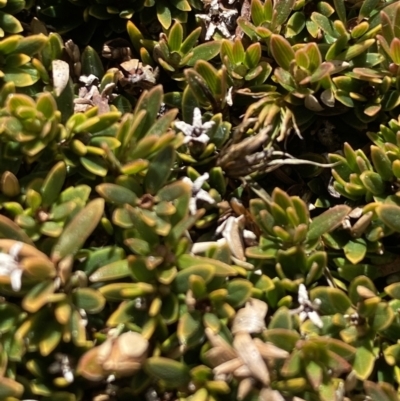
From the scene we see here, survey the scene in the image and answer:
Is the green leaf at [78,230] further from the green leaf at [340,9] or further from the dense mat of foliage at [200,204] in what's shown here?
the green leaf at [340,9]

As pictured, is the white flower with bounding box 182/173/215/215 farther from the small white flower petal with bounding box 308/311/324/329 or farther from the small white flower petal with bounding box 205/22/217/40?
the small white flower petal with bounding box 205/22/217/40

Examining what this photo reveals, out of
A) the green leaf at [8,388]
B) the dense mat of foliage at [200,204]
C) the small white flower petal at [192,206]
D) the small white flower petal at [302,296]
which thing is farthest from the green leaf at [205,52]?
the green leaf at [8,388]

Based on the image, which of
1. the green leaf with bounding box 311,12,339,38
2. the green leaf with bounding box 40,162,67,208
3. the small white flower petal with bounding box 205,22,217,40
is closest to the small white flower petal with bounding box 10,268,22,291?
the green leaf with bounding box 40,162,67,208

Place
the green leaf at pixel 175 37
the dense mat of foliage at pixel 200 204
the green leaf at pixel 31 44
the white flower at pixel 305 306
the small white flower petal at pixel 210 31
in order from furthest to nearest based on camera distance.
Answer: the small white flower petal at pixel 210 31 < the green leaf at pixel 175 37 < the green leaf at pixel 31 44 < the white flower at pixel 305 306 < the dense mat of foliage at pixel 200 204

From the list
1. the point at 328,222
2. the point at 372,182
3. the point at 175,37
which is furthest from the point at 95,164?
the point at 372,182

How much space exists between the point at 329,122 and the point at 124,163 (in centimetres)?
61

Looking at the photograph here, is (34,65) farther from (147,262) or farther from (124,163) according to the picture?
(147,262)

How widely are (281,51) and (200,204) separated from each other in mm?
460

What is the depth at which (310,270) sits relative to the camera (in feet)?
4.79

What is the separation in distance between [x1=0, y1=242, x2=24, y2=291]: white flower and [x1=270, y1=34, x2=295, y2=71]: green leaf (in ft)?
2.68

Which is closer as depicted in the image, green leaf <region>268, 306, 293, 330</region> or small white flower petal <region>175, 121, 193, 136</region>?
green leaf <region>268, 306, 293, 330</region>

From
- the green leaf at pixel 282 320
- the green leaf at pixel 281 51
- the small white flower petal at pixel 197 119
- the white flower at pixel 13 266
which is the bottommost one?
the green leaf at pixel 282 320

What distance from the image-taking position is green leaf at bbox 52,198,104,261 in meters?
1.31

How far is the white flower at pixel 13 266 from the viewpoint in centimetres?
122
